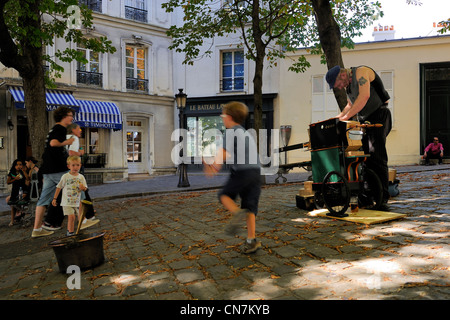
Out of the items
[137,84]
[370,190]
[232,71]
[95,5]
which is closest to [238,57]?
[232,71]

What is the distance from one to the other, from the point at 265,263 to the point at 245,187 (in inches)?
29.9

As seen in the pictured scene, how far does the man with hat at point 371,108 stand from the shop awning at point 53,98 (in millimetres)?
12776

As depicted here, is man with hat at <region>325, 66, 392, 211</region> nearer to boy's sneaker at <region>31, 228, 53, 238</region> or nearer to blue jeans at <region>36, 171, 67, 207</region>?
blue jeans at <region>36, 171, 67, 207</region>

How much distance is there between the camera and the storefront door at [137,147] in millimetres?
18625

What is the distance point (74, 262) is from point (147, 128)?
1638 centimetres

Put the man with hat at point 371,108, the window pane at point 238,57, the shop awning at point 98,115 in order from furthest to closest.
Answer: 1. the window pane at point 238,57
2. the shop awning at point 98,115
3. the man with hat at point 371,108

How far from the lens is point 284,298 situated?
246 cm

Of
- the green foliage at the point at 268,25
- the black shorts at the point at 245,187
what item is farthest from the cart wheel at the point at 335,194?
the green foliage at the point at 268,25

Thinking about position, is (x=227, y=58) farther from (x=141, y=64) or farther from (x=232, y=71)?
(x=141, y=64)

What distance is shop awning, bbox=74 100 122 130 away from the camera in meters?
15.5

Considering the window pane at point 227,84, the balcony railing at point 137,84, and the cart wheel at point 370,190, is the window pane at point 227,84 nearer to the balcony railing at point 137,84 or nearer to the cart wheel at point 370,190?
the balcony railing at point 137,84

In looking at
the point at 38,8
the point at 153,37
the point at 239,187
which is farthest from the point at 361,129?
the point at 153,37

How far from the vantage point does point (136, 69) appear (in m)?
18.5

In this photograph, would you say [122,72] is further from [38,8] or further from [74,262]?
[74,262]
